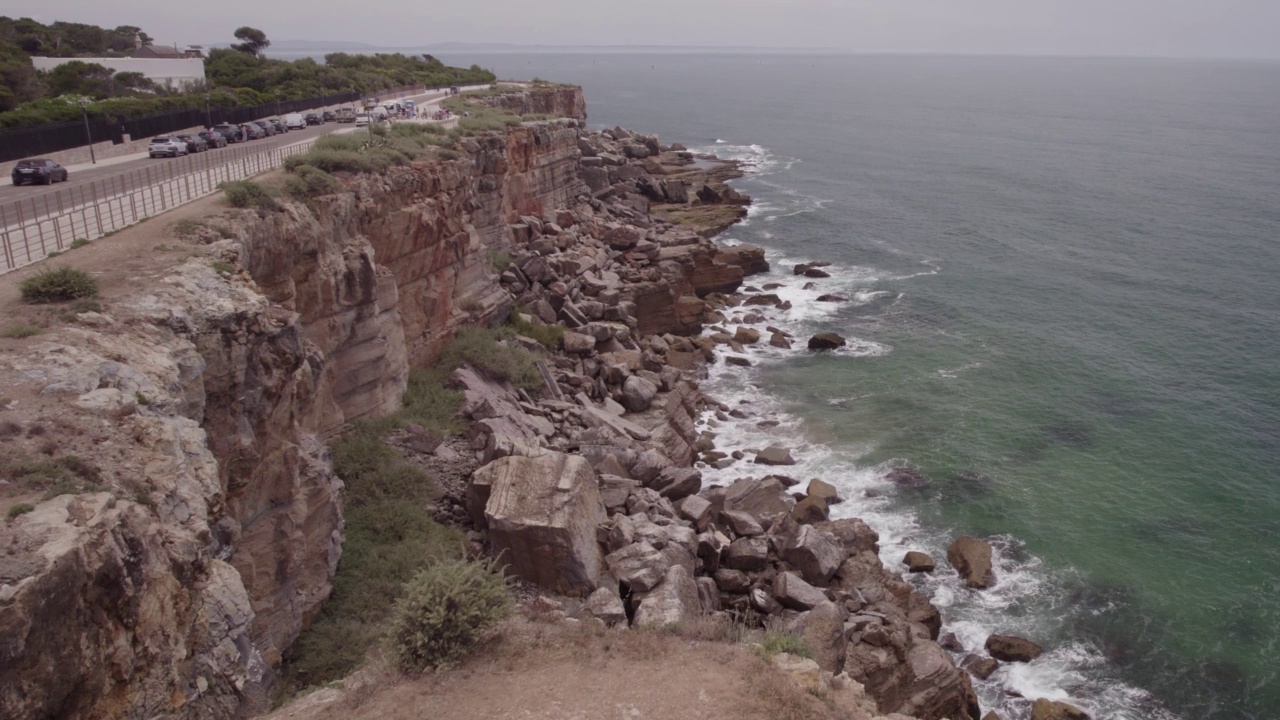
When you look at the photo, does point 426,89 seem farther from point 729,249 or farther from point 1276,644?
point 1276,644

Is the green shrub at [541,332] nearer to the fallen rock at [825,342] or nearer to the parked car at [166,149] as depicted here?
the fallen rock at [825,342]

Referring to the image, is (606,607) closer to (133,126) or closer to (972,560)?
(972,560)

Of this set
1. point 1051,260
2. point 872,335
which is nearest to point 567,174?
point 872,335

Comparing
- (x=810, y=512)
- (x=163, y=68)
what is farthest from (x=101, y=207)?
(x=163, y=68)

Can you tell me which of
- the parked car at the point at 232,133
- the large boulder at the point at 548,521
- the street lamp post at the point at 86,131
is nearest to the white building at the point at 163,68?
the street lamp post at the point at 86,131

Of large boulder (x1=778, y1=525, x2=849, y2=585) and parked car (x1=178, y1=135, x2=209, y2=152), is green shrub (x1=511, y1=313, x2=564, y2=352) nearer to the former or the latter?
large boulder (x1=778, y1=525, x2=849, y2=585)
